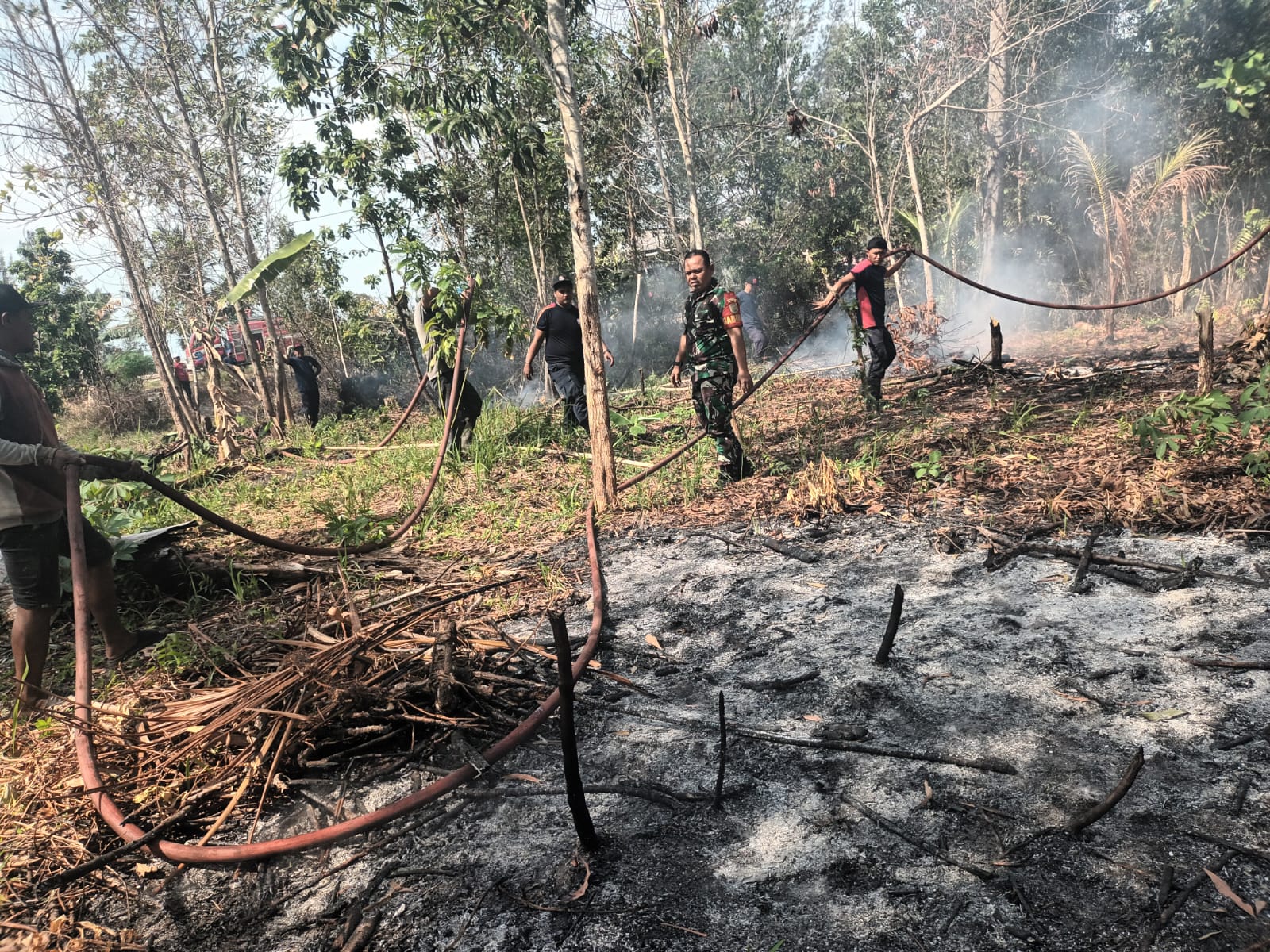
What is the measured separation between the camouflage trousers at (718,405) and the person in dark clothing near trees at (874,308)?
1.98 metres

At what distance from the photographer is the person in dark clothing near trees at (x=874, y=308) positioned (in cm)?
658

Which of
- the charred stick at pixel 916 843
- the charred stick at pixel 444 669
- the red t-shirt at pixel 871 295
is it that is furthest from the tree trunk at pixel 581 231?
the charred stick at pixel 916 843

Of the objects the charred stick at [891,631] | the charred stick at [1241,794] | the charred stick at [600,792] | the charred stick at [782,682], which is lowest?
the charred stick at [782,682]

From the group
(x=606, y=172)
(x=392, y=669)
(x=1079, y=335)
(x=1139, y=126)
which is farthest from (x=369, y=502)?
(x=1139, y=126)

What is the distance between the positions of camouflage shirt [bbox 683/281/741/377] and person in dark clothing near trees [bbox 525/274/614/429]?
194 centimetres

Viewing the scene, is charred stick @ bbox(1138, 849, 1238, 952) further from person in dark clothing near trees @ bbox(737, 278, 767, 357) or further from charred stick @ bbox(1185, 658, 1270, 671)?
person in dark clothing near trees @ bbox(737, 278, 767, 357)

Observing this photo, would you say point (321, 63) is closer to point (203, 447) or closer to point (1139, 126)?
point (203, 447)

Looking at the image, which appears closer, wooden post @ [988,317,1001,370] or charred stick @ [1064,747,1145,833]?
charred stick @ [1064,747,1145,833]

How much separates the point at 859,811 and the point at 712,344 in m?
3.63

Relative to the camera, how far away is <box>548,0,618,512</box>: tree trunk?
4.68 m

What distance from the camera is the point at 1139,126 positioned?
50.2 feet

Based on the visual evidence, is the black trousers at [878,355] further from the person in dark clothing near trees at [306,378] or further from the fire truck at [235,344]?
the fire truck at [235,344]

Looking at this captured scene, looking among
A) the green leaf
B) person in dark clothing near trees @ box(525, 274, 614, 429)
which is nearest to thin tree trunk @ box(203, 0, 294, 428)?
the green leaf

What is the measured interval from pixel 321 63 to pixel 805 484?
812 cm
